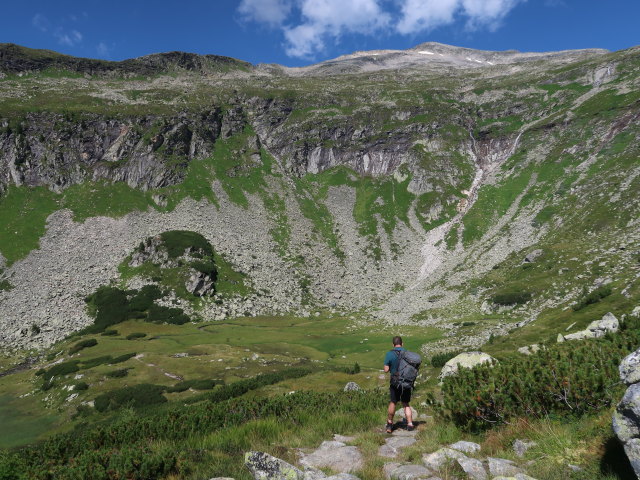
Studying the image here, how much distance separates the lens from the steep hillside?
251ft

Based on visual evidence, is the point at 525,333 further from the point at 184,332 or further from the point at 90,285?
the point at 90,285

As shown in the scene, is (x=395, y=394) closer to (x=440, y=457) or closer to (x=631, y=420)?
(x=440, y=457)

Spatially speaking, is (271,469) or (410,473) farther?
(410,473)

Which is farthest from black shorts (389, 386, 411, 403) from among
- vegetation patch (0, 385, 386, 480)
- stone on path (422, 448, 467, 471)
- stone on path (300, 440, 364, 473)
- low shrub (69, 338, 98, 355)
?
low shrub (69, 338, 98, 355)

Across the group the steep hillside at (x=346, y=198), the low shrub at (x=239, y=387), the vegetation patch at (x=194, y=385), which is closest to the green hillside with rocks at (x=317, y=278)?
the low shrub at (x=239, y=387)

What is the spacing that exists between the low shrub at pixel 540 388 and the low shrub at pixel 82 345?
71359 millimetres

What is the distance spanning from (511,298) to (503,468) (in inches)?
2619

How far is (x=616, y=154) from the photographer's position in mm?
108562

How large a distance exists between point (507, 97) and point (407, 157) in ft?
221

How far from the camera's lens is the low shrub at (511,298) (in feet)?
209

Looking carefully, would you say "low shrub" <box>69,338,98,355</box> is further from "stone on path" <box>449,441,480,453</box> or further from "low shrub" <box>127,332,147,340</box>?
"stone on path" <box>449,441,480,453</box>

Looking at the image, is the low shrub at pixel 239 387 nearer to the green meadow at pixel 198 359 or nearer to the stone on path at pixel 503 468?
the green meadow at pixel 198 359

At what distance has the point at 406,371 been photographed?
12539 mm

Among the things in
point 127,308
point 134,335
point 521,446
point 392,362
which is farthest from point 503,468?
point 127,308
